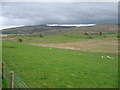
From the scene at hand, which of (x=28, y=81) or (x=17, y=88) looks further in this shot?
(x=28, y=81)

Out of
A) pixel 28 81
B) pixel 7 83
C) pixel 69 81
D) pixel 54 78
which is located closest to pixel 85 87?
pixel 69 81

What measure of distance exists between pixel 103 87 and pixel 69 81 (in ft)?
10.6

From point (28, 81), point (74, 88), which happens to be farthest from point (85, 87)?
point (28, 81)

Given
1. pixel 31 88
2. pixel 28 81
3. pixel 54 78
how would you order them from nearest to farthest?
1. pixel 31 88
2. pixel 28 81
3. pixel 54 78

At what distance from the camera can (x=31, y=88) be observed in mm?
14508

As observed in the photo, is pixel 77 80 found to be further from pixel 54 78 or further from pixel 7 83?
pixel 7 83

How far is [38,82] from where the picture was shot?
647 inches

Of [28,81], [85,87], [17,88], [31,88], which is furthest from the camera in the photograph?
[28,81]

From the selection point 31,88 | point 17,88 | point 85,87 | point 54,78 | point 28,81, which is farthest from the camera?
point 54,78

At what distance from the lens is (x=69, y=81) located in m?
17.2

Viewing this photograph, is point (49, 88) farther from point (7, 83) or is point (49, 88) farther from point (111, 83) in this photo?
point (111, 83)

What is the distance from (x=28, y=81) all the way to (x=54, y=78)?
288 centimetres

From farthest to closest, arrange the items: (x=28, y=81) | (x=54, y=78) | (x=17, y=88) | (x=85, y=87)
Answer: (x=54, y=78), (x=28, y=81), (x=85, y=87), (x=17, y=88)

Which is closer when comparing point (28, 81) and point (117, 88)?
point (117, 88)
